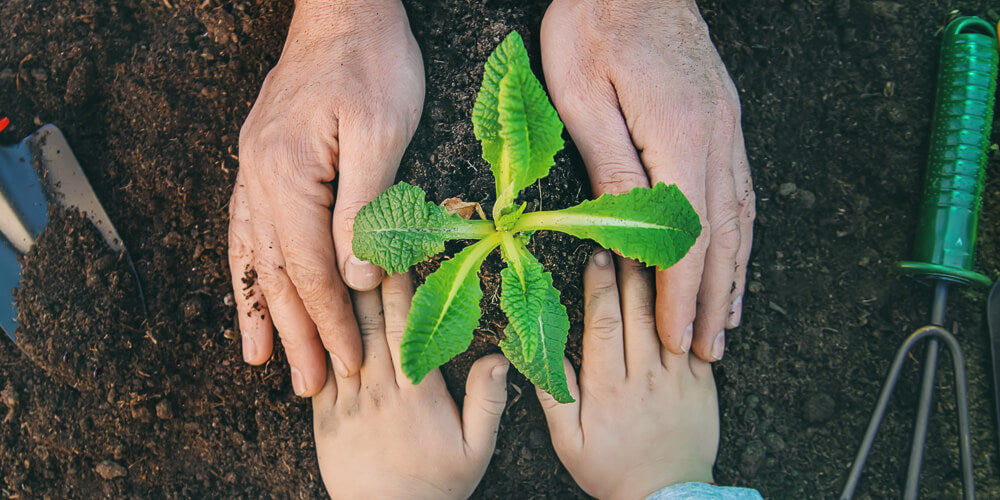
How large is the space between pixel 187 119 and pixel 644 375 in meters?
1.38

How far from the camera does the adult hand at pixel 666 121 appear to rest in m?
1.47

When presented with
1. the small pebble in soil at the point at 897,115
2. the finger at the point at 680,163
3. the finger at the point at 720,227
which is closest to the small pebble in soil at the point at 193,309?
the finger at the point at 680,163

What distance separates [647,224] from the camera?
119cm

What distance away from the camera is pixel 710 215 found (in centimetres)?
153

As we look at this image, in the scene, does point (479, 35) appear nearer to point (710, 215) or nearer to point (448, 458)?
point (710, 215)

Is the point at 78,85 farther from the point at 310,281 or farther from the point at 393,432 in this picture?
the point at 393,432

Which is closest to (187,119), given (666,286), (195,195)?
(195,195)

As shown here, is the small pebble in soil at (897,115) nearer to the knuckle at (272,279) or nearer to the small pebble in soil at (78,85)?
the knuckle at (272,279)

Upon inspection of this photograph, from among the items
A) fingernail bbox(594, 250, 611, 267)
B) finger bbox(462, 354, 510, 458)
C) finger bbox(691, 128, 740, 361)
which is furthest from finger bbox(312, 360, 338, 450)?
finger bbox(691, 128, 740, 361)

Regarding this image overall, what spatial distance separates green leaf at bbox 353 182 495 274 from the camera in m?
1.23

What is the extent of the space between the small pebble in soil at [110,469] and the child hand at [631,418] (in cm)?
110

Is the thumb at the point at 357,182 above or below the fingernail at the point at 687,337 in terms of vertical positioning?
above

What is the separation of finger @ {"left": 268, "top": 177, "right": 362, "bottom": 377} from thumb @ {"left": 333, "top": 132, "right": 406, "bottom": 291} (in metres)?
0.04

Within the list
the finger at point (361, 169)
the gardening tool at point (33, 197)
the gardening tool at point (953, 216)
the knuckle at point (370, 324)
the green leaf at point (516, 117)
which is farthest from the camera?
the gardening tool at point (33, 197)
